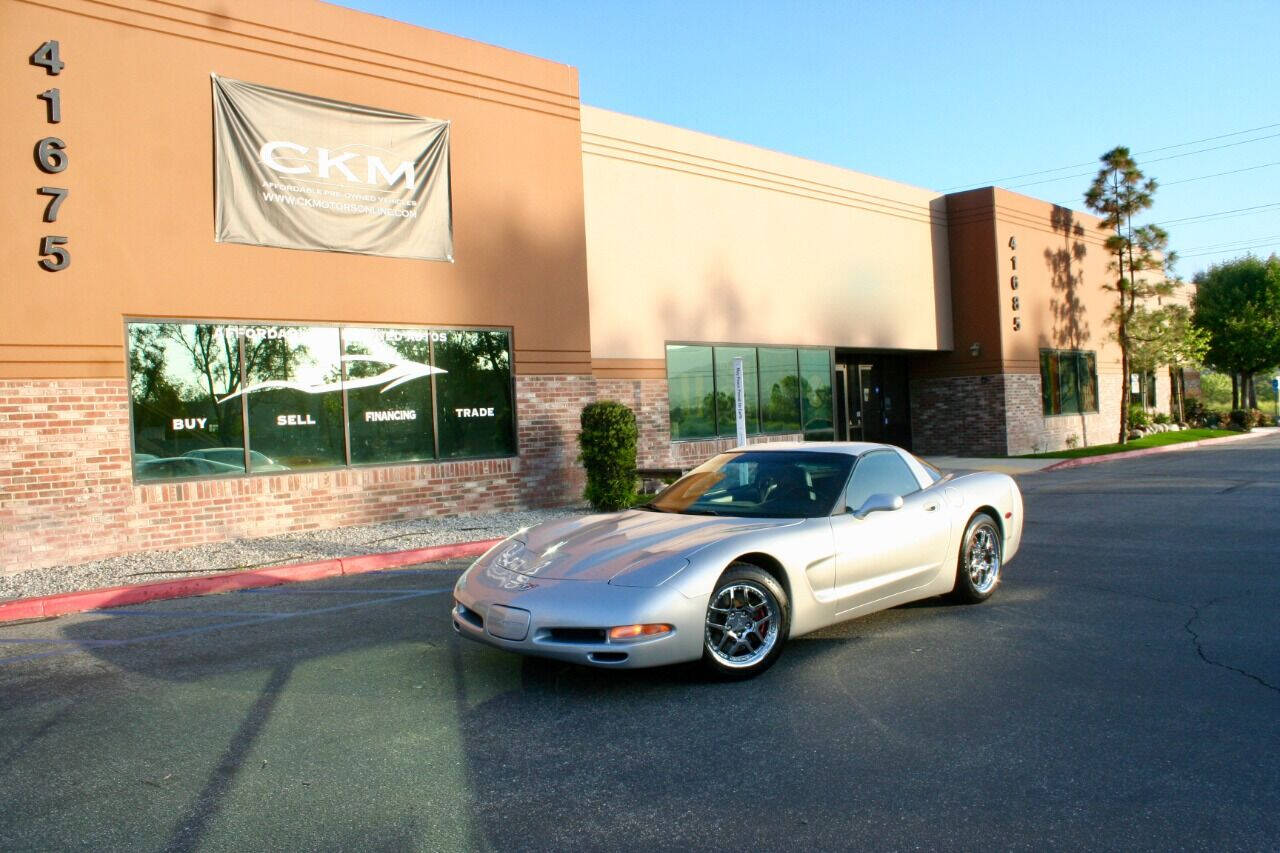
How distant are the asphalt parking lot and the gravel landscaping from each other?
1839 mm

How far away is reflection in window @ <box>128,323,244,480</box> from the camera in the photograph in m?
11.1

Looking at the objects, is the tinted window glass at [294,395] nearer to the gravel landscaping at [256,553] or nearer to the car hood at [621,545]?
the gravel landscaping at [256,553]

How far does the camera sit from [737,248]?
1912 centimetres

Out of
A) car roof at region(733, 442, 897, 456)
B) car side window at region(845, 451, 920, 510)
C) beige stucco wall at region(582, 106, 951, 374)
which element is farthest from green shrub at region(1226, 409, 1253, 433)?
car roof at region(733, 442, 897, 456)

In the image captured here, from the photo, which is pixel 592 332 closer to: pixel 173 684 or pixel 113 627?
pixel 113 627

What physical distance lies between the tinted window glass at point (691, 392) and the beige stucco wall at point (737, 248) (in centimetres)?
36

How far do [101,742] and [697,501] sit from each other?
3.69 m

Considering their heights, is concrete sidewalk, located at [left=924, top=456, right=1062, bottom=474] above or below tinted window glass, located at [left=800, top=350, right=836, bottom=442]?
below

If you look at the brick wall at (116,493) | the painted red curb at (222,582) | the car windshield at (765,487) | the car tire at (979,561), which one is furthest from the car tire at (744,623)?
the brick wall at (116,493)

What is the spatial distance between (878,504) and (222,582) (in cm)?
629

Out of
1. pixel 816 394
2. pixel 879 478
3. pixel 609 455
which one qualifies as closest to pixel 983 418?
pixel 816 394

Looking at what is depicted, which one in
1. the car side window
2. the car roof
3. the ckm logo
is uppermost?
the ckm logo

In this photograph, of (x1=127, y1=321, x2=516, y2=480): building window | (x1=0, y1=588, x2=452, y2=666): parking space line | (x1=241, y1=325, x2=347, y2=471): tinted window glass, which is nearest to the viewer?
(x1=0, y1=588, x2=452, y2=666): parking space line

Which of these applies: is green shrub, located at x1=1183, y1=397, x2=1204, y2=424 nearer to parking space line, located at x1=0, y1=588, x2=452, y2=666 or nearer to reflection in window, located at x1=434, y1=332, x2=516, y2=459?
reflection in window, located at x1=434, y1=332, x2=516, y2=459
